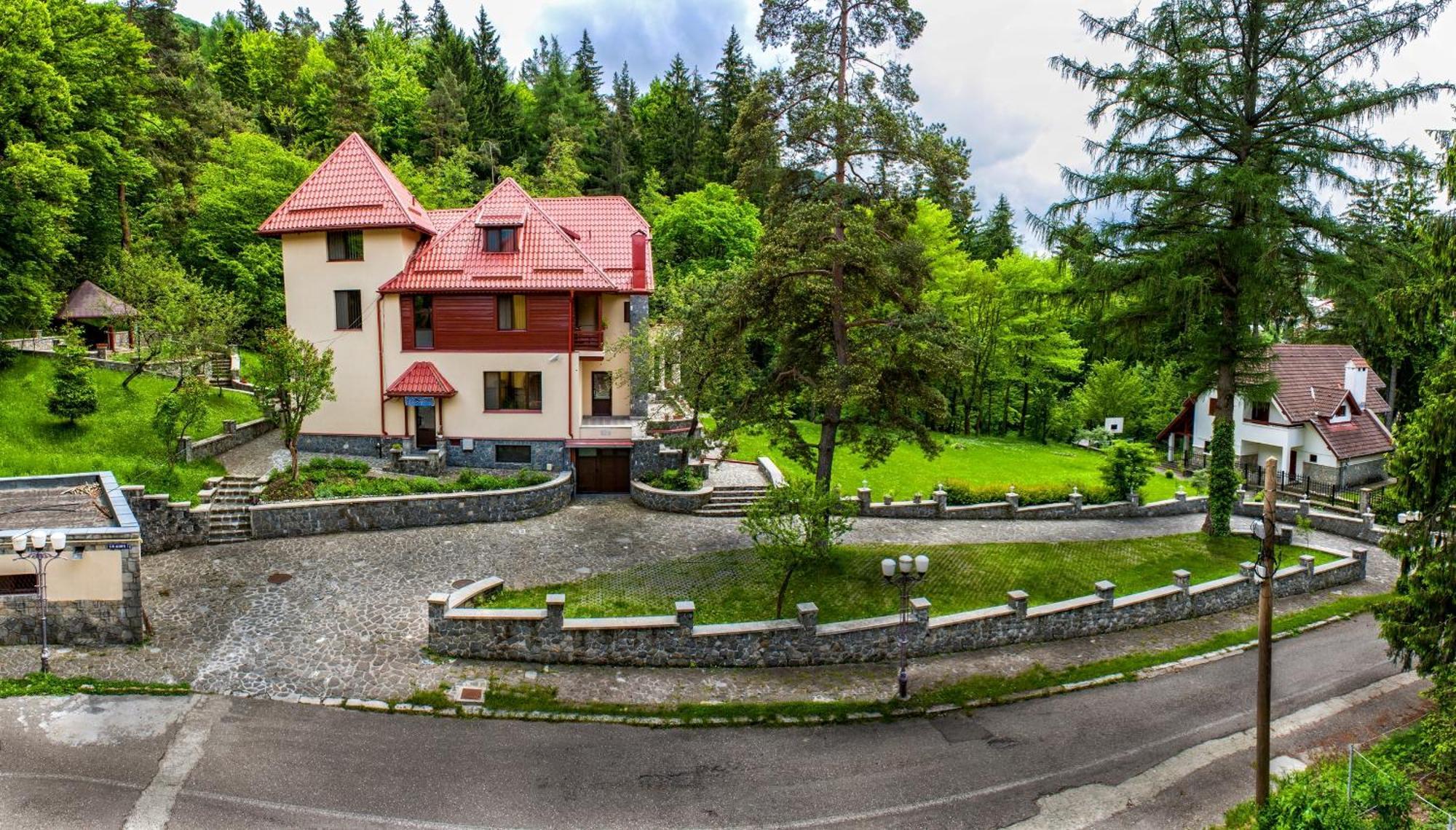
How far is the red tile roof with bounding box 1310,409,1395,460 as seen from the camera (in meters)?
36.7

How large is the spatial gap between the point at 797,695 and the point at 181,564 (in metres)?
16.2

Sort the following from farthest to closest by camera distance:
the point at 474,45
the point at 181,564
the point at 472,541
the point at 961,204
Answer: the point at 474,45, the point at 472,541, the point at 181,564, the point at 961,204

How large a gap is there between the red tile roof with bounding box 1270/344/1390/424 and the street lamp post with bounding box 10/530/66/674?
43.9 m

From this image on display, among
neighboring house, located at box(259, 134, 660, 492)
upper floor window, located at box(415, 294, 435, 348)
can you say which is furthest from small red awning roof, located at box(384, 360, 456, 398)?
upper floor window, located at box(415, 294, 435, 348)

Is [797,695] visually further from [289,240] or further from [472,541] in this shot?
[289,240]

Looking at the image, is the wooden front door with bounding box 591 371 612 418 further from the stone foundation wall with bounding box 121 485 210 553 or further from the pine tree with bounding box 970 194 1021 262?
the pine tree with bounding box 970 194 1021 262

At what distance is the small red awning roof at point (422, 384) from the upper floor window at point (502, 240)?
16.2 feet

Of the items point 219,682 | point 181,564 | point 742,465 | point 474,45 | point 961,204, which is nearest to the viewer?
point 219,682

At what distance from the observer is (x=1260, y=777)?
442 inches

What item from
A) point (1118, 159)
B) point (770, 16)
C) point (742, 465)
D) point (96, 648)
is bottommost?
point (96, 648)

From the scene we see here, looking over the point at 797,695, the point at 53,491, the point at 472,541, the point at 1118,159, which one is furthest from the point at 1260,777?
the point at 53,491

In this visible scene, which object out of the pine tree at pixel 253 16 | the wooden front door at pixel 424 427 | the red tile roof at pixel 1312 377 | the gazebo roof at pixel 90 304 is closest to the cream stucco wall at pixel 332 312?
the wooden front door at pixel 424 427

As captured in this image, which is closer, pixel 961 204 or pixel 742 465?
pixel 961 204

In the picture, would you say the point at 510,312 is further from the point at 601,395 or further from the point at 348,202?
the point at 348,202
